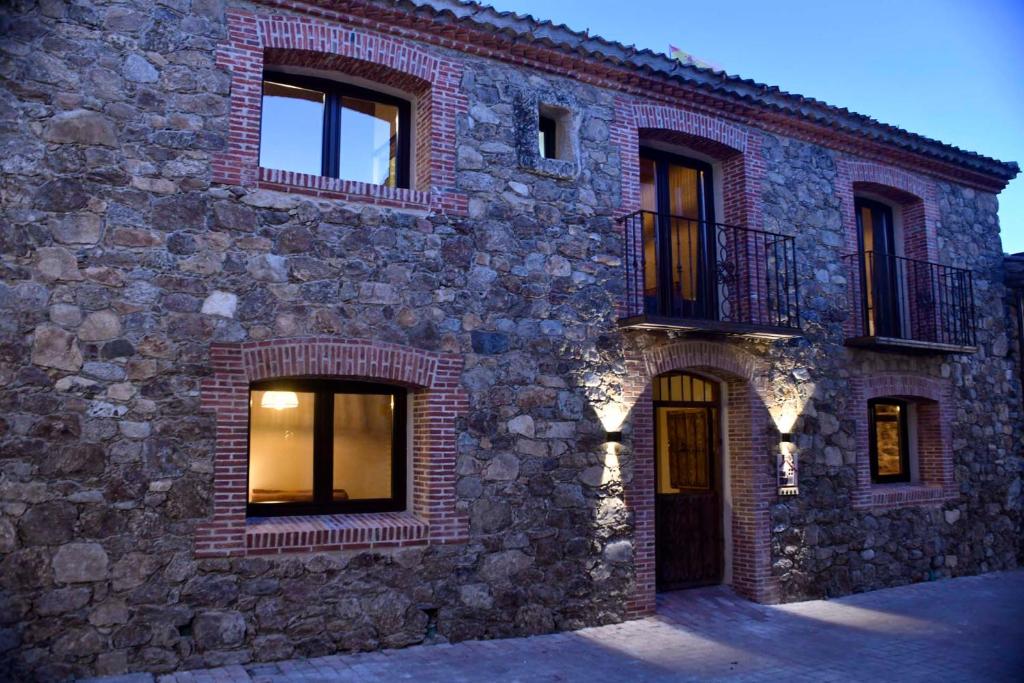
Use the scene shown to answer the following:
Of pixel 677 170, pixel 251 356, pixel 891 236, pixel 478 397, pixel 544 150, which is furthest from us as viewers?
pixel 891 236

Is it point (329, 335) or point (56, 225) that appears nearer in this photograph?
point (56, 225)

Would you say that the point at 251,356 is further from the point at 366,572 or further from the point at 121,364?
the point at 366,572

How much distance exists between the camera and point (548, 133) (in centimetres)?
838

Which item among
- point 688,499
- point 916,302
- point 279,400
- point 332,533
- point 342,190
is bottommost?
point 332,533

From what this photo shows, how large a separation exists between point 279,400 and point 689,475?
4.82m

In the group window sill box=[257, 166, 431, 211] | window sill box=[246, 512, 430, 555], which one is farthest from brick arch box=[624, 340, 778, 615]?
window sill box=[257, 166, 431, 211]

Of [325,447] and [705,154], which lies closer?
[325,447]

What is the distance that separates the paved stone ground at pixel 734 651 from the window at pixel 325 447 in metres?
1.30

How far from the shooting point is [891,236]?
11289 millimetres

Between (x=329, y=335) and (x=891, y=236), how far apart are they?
8.48 metres

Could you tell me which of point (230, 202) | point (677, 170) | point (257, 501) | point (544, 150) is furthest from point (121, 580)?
point (677, 170)

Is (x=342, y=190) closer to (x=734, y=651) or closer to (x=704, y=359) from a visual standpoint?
(x=704, y=359)

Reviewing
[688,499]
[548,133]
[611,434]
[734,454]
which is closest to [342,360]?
[611,434]

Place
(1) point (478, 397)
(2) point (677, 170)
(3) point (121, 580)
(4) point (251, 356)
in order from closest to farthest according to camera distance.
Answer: (3) point (121, 580)
(4) point (251, 356)
(1) point (478, 397)
(2) point (677, 170)
